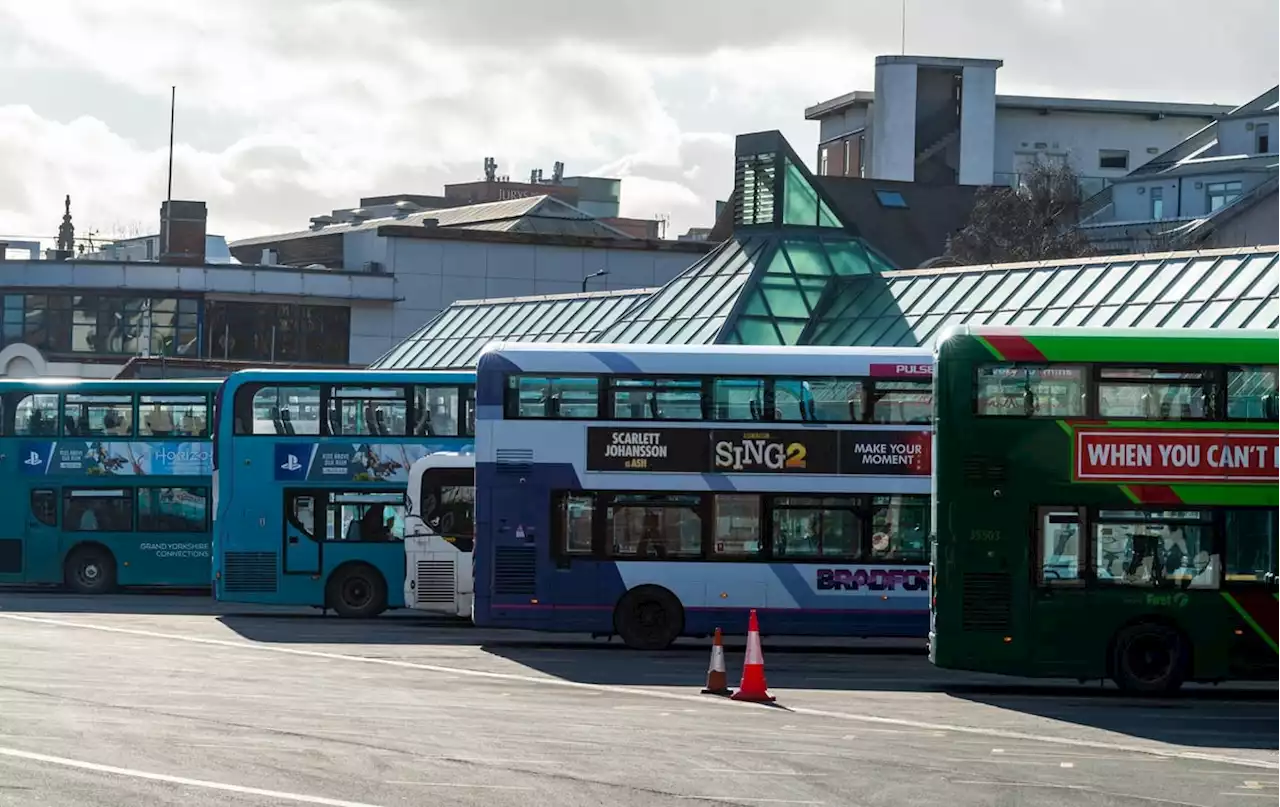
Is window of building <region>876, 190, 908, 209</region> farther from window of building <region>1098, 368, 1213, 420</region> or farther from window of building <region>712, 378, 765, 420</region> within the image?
window of building <region>1098, 368, 1213, 420</region>

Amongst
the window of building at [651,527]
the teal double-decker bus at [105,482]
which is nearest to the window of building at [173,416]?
the teal double-decker bus at [105,482]

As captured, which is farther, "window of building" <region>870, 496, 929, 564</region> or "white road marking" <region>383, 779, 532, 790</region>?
"window of building" <region>870, 496, 929, 564</region>

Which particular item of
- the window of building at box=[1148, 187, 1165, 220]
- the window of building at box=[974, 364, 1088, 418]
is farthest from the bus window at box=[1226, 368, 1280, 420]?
the window of building at box=[1148, 187, 1165, 220]

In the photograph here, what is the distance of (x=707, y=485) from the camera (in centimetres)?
2909

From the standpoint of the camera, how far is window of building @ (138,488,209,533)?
40.7 meters

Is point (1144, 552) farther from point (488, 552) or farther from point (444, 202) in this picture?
point (444, 202)

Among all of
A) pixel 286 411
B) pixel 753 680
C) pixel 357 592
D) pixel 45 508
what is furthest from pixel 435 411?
pixel 753 680

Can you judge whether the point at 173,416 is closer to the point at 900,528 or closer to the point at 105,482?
the point at 105,482

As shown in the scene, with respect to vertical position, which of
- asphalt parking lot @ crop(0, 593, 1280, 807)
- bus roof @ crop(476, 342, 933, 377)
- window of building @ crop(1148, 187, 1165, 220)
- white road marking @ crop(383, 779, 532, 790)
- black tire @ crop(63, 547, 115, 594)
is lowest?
white road marking @ crop(383, 779, 532, 790)

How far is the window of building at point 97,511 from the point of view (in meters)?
40.9

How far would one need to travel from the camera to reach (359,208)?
133m

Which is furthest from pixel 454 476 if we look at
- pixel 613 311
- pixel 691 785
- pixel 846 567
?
pixel 613 311

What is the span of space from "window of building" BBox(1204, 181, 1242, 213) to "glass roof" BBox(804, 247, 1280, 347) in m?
43.7

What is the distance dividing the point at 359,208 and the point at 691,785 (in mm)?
119344
